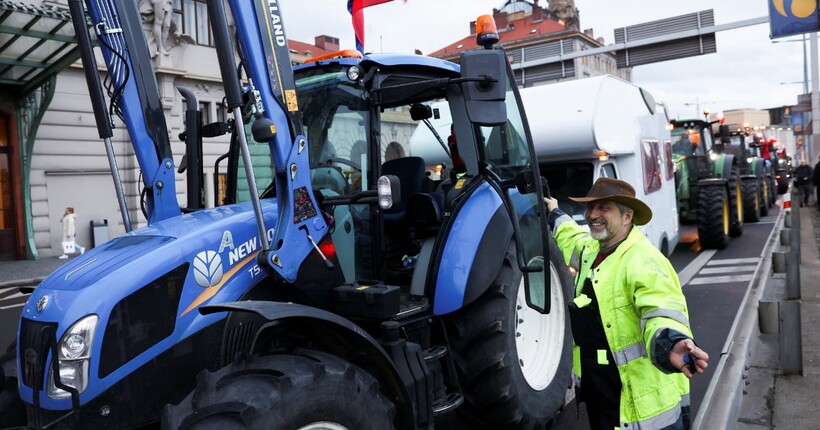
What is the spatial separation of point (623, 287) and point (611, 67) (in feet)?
270

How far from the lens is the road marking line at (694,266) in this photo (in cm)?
979

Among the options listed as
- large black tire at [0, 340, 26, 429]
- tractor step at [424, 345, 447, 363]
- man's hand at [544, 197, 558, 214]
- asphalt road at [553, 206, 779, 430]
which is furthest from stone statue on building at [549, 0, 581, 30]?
large black tire at [0, 340, 26, 429]

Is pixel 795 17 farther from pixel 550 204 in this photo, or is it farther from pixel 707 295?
pixel 550 204

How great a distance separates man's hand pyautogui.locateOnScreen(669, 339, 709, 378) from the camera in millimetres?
2467

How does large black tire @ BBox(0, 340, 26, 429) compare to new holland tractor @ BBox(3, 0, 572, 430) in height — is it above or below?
below

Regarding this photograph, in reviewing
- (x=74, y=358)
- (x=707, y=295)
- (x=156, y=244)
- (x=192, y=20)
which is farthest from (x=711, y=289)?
(x=192, y=20)

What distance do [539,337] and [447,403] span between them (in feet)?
4.03

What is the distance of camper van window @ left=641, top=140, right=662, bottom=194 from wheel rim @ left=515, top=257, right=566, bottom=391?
4491 millimetres

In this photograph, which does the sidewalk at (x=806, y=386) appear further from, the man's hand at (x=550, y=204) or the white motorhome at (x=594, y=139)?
the man's hand at (x=550, y=204)

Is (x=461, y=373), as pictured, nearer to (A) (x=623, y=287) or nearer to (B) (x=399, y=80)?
(A) (x=623, y=287)

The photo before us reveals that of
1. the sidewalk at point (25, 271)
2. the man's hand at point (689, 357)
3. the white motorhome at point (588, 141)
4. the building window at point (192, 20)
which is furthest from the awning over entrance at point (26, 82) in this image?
the man's hand at point (689, 357)

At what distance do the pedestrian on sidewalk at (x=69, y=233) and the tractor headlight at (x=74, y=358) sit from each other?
16.5m

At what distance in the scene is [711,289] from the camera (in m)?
8.96

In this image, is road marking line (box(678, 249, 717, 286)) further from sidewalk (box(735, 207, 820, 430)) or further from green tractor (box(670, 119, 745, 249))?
sidewalk (box(735, 207, 820, 430))
